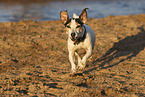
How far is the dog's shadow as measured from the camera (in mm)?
8125

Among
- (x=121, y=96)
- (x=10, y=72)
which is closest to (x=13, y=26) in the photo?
(x=10, y=72)

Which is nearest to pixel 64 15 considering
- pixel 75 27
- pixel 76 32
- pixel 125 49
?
pixel 75 27

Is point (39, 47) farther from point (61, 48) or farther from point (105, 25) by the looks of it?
point (105, 25)

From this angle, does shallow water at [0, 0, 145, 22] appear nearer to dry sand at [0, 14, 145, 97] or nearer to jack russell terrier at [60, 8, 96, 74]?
dry sand at [0, 14, 145, 97]

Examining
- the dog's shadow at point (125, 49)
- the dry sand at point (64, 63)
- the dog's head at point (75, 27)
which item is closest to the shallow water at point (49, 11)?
the dry sand at point (64, 63)

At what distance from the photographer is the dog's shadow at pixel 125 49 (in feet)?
26.7

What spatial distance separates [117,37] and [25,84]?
20.1ft

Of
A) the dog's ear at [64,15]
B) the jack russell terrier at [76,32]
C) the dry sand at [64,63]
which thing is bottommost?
the dry sand at [64,63]

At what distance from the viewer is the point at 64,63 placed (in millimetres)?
7734

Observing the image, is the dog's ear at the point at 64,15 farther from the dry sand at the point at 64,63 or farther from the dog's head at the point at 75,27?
the dry sand at the point at 64,63

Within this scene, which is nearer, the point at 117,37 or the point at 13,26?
the point at 117,37

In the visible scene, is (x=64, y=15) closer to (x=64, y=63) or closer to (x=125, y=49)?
(x=64, y=63)

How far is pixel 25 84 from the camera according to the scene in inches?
230

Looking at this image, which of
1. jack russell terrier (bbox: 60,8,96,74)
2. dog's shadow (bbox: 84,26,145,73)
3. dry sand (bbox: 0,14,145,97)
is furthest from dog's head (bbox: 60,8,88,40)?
dog's shadow (bbox: 84,26,145,73)
